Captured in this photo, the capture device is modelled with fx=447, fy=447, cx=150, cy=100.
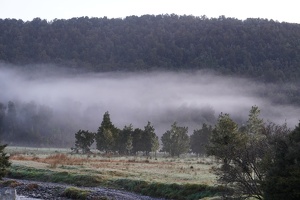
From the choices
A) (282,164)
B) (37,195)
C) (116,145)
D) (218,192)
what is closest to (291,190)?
(282,164)

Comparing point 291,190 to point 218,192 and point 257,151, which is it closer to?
point 257,151

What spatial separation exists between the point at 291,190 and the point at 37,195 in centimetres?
3096

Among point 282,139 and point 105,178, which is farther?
point 105,178

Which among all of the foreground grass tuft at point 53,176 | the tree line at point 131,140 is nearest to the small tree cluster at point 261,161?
the foreground grass tuft at point 53,176

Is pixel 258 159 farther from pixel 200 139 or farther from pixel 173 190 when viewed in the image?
pixel 200 139

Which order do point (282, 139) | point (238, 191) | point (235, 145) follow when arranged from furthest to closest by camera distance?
point (235, 145) → point (238, 191) → point (282, 139)

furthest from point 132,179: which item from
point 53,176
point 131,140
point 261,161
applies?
point 131,140

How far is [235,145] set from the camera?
40.7 meters

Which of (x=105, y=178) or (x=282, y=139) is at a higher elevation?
(x=282, y=139)

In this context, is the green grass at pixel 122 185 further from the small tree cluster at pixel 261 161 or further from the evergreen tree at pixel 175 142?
the evergreen tree at pixel 175 142

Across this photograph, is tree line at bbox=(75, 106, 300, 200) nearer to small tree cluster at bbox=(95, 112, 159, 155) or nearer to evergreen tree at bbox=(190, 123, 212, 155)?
small tree cluster at bbox=(95, 112, 159, 155)

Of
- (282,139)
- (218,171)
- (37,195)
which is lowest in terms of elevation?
(37,195)

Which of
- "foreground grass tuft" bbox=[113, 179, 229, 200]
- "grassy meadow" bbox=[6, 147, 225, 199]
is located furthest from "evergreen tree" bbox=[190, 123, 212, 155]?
"foreground grass tuft" bbox=[113, 179, 229, 200]

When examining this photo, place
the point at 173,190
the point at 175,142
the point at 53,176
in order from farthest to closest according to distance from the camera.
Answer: the point at 175,142, the point at 53,176, the point at 173,190
